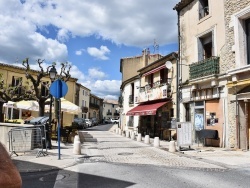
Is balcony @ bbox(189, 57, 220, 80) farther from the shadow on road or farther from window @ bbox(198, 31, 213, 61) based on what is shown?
the shadow on road

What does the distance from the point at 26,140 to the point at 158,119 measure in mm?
14193

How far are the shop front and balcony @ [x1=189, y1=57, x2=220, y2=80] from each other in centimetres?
418

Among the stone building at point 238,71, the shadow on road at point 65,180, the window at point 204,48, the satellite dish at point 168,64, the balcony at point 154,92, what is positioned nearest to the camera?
the shadow on road at point 65,180

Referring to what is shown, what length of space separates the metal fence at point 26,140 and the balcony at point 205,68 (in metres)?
9.52

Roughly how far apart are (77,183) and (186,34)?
49.7ft

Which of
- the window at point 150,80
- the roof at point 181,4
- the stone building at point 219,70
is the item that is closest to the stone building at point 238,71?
the stone building at point 219,70

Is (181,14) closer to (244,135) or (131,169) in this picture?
(244,135)

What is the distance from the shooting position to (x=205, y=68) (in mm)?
16328

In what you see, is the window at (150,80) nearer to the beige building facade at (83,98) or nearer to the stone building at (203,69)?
the stone building at (203,69)

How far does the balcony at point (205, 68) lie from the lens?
15.4 m

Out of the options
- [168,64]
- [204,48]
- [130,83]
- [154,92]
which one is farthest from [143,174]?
[130,83]

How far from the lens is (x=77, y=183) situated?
6867 millimetres

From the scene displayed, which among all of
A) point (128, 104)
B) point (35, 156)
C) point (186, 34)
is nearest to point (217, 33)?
point (186, 34)

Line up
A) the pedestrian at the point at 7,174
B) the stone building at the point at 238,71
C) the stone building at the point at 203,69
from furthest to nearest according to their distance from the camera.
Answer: the stone building at the point at 203,69 < the stone building at the point at 238,71 < the pedestrian at the point at 7,174
